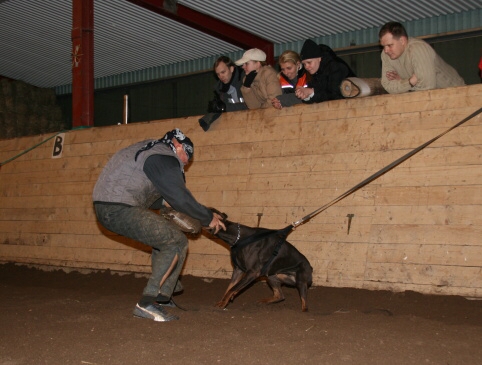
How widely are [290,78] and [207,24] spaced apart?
20.8 ft

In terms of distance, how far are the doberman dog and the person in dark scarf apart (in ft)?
2.09

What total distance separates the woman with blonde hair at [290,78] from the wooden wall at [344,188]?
154 millimetres

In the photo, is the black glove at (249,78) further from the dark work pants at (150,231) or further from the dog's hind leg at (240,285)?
the dark work pants at (150,231)

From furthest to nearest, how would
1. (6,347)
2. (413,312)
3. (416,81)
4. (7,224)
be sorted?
A: (7,224) → (416,81) → (413,312) → (6,347)

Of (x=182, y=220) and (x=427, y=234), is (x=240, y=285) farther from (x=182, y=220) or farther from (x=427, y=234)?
(x=427, y=234)

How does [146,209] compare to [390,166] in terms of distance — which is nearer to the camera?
[146,209]

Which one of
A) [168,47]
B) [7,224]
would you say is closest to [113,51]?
[168,47]

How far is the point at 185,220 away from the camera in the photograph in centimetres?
562

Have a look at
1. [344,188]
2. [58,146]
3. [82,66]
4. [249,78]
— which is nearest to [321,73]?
[249,78]

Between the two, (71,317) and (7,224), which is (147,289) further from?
(7,224)

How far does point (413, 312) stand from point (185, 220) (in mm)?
2345

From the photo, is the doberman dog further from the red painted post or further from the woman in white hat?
the red painted post

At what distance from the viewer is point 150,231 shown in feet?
16.8

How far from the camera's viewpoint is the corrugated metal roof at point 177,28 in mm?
12227
